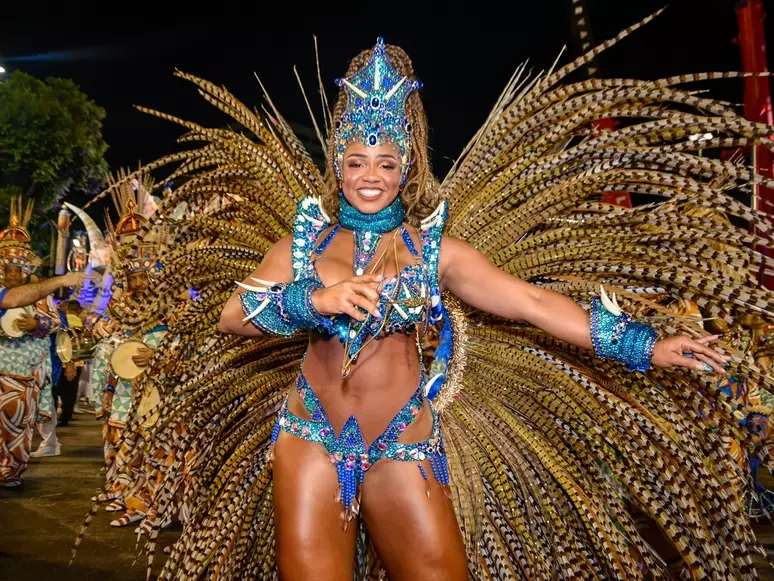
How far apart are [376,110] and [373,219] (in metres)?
0.35

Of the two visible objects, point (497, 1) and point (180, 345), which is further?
point (497, 1)

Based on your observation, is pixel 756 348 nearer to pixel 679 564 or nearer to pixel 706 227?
pixel 679 564

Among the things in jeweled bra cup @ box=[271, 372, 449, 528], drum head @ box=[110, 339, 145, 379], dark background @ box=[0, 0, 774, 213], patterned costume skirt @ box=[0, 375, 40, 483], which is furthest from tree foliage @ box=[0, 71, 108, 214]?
jeweled bra cup @ box=[271, 372, 449, 528]

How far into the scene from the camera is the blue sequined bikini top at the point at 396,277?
218 cm

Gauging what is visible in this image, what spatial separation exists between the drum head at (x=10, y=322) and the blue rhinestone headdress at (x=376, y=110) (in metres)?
5.00

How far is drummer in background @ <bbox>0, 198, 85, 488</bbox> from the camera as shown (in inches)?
242

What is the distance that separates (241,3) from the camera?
818 cm

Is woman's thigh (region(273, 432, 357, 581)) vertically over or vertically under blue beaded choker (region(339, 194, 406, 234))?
under

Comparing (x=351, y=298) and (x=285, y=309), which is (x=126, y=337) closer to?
(x=285, y=309)

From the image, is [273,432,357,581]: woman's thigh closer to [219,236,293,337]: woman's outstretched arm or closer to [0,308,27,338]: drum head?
[219,236,293,337]: woman's outstretched arm

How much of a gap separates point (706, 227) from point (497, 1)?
17.4 ft

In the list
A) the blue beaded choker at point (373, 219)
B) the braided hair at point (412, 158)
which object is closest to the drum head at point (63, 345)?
the braided hair at point (412, 158)

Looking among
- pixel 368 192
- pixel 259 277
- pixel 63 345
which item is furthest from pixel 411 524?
pixel 63 345

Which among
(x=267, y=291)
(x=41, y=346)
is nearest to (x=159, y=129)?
(x=41, y=346)
